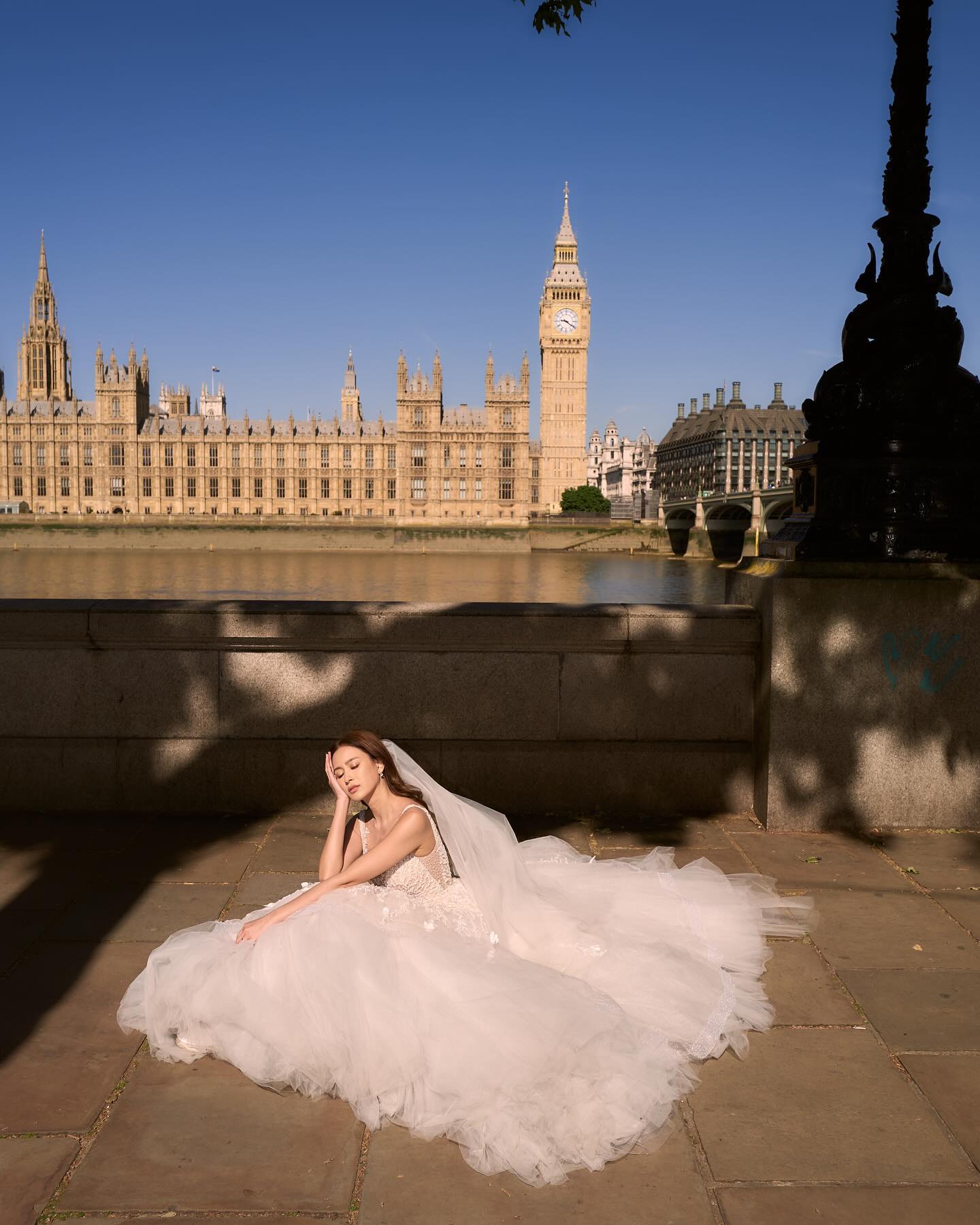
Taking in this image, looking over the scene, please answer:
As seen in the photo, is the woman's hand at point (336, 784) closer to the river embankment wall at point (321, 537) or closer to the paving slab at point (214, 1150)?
the paving slab at point (214, 1150)

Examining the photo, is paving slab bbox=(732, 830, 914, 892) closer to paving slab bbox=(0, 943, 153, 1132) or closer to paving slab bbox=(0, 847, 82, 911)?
paving slab bbox=(0, 943, 153, 1132)

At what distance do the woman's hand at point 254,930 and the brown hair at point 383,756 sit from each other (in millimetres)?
469

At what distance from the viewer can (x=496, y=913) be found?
2.86m

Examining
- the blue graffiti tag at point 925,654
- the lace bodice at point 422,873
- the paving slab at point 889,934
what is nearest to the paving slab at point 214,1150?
the lace bodice at point 422,873

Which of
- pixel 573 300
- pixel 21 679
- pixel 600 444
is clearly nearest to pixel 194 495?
pixel 573 300

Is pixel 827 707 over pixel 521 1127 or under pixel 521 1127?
over

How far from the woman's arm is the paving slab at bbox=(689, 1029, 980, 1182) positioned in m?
0.94

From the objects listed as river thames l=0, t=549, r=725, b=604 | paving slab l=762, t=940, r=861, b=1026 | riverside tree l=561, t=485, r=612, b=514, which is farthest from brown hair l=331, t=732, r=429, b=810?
riverside tree l=561, t=485, r=612, b=514

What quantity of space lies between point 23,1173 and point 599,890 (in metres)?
1.80

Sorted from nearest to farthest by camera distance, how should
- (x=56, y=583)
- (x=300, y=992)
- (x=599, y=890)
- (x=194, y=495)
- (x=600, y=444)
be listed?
1. (x=300, y=992)
2. (x=599, y=890)
3. (x=56, y=583)
4. (x=194, y=495)
5. (x=600, y=444)

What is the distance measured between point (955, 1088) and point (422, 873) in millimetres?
1412

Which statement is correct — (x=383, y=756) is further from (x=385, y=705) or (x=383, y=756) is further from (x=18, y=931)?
(x=385, y=705)

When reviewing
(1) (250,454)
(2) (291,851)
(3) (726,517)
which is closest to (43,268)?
(1) (250,454)

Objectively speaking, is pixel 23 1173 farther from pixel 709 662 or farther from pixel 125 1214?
pixel 709 662
